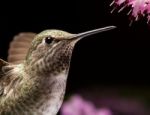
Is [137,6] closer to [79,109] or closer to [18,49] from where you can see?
[18,49]

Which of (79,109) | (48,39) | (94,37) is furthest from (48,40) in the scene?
(94,37)

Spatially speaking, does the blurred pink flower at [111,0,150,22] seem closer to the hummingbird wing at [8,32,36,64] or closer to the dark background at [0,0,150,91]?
the hummingbird wing at [8,32,36,64]

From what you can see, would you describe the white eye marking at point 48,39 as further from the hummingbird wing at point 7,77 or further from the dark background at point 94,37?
the dark background at point 94,37

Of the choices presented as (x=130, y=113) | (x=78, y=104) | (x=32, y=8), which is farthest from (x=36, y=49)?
(x=32, y=8)

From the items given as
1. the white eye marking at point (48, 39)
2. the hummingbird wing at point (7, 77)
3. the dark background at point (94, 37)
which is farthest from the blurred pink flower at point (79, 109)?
the dark background at point (94, 37)

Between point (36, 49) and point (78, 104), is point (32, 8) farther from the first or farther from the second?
point (36, 49)

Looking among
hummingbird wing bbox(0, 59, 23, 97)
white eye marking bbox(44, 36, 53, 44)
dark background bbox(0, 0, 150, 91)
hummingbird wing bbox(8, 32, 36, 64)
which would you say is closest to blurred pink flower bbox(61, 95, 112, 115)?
hummingbird wing bbox(8, 32, 36, 64)
